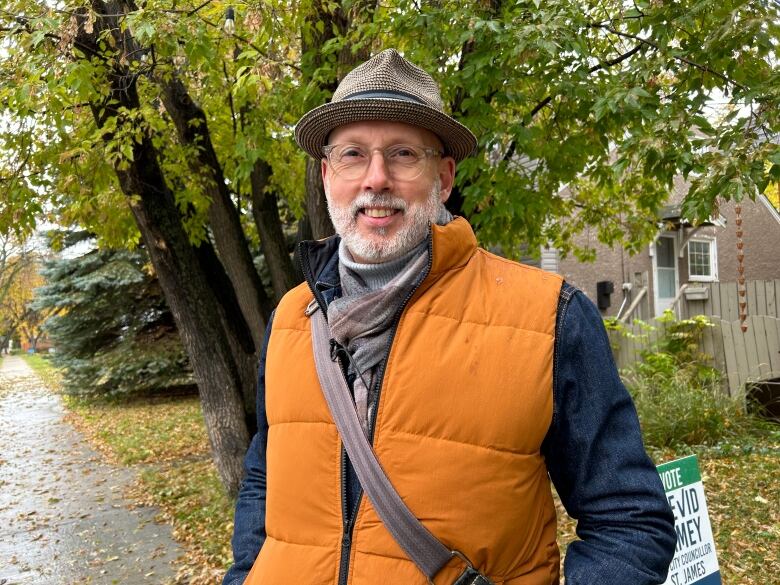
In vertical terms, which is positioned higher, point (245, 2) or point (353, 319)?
point (245, 2)

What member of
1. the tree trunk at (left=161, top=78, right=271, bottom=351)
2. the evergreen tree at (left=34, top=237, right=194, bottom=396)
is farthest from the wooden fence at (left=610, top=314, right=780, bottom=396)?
the evergreen tree at (left=34, top=237, right=194, bottom=396)

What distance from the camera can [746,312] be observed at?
11.0 m

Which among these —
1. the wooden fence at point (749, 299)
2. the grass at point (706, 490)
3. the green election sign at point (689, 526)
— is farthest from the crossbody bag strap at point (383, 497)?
the wooden fence at point (749, 299)

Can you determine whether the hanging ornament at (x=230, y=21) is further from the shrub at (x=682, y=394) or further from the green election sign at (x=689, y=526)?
the shrub at (x=682, y=394)

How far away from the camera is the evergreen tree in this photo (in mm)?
15039

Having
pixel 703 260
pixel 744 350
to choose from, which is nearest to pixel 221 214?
pixel 744 350

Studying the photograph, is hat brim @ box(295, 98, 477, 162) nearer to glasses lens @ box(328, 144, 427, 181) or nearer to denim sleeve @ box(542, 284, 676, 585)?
glasses lens @ box(328, 144, 427, 181)

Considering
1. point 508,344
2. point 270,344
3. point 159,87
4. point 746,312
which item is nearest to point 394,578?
point 508,344

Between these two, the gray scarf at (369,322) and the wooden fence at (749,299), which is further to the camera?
the wooden fence at (749,299)

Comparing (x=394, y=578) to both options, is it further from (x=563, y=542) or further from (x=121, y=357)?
(x=121, y=357)

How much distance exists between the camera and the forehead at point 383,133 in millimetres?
1766

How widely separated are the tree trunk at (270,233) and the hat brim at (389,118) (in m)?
5.59

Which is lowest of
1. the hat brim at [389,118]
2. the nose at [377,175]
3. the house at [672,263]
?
the nose at [377,175]

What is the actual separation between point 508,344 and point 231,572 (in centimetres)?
109
